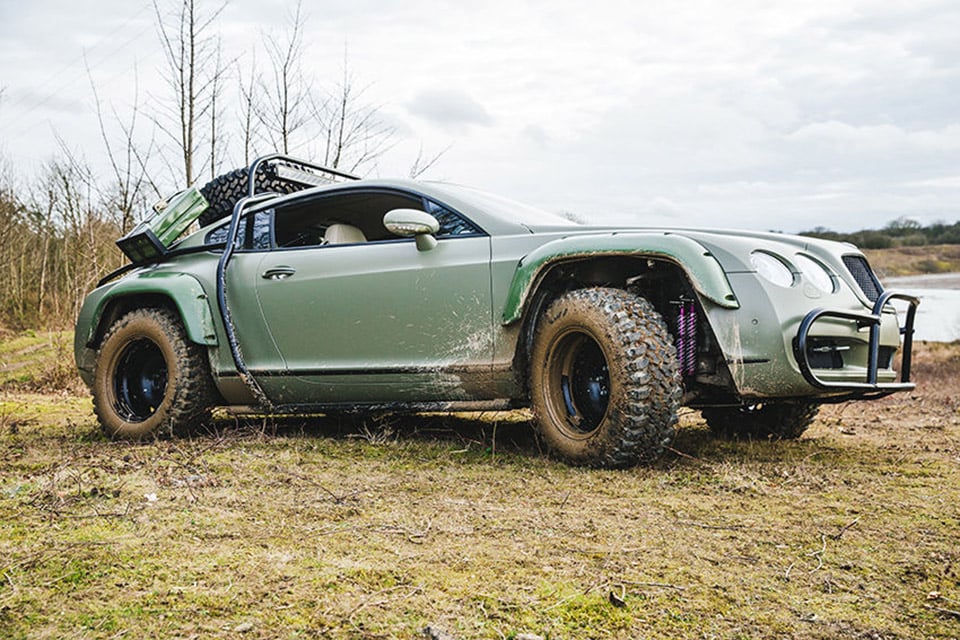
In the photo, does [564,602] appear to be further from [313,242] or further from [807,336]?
[313,242]

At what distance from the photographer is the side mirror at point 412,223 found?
13.8 feet

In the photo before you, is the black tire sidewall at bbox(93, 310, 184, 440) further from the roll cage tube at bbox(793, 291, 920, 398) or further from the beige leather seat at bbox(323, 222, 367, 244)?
→ the roll cage tube at bbox(793, 291, 920, 398)

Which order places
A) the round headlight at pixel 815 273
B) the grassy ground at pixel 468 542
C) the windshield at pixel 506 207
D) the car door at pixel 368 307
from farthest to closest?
the windshield at pixel 506 207
the car door at pixel 368 307
the round headlight at pixel 815 273
the grassy ground at pixel 468 542

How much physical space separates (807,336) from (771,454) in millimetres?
983

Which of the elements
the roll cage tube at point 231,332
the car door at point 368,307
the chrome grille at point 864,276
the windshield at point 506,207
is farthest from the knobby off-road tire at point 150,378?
the chrome grille at point 864,276

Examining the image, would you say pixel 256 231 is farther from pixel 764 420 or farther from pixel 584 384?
pixel 764 420

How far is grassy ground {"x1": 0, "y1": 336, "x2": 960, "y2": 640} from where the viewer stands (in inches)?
80.0

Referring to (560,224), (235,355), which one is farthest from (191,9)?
(560,224)

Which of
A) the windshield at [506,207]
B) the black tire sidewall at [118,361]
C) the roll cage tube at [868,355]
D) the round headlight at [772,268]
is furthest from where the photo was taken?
the black tire sidewall at [118,361]

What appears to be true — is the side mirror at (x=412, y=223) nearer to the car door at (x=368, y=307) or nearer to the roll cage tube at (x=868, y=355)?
the car door at (x=368, y=307)

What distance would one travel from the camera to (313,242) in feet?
17.0

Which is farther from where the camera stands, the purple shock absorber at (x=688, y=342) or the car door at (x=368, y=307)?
the car door at (x=368, y=307)

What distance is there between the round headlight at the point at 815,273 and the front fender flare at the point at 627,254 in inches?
18.2

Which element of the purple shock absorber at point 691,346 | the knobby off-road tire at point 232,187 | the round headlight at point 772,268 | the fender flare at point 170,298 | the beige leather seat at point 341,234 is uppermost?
the knobby off-road tire at point 232,187
